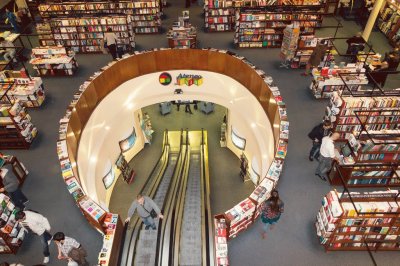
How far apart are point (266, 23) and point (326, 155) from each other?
24.7ft

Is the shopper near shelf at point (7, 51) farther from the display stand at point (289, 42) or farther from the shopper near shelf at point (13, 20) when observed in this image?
the display stand at point (289, 42)

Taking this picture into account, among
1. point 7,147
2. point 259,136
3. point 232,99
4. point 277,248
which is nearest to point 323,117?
point 259,136

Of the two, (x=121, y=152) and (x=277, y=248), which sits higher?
(x=277, y=248)

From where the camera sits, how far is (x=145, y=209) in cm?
703

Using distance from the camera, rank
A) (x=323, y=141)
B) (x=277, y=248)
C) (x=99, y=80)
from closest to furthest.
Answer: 1. (x=277, y=248)
2. (x=323, y=141)
3. (x=99, y=80)

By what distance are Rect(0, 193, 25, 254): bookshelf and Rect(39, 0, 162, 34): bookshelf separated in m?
9.89

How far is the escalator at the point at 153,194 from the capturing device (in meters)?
6.80

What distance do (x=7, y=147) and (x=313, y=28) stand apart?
41.6ft

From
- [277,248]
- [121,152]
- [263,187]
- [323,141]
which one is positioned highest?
[323,141]

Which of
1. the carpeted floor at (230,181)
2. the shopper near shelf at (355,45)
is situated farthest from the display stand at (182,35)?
the shopper near shelf at (355,45)

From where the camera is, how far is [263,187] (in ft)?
24.0

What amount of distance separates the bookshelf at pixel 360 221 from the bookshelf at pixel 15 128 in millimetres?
8564

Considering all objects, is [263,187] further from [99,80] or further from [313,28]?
[313,28]

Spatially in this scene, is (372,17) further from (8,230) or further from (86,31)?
(8,230)
